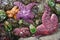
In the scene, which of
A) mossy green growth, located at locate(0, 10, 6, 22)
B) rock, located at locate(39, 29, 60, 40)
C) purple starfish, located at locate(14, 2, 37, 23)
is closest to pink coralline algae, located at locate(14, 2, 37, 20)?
purple starfish, located at locate(14, 2, 37, 23)

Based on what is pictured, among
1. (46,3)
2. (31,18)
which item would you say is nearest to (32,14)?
(31,18)

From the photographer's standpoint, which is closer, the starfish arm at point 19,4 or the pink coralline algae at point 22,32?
the pink coralline algae at point 22,32

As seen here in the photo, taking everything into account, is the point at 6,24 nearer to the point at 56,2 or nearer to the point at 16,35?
the point at 16,35

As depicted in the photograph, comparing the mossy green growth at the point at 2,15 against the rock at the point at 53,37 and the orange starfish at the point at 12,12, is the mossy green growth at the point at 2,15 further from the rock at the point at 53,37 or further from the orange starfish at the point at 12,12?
the rock at the point at 53,37

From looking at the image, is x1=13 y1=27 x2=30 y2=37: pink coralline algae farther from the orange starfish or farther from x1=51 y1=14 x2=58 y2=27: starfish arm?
x1=51 y1=14 x2=58 y2=27: starfish arm

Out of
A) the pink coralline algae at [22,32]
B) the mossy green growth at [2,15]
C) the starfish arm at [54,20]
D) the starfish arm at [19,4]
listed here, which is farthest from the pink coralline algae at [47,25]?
the mossy green growth at [2,15]

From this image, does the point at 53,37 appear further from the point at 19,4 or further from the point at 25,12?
the point at 19,4

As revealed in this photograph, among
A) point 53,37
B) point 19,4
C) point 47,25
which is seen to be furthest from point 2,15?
point 53,37
